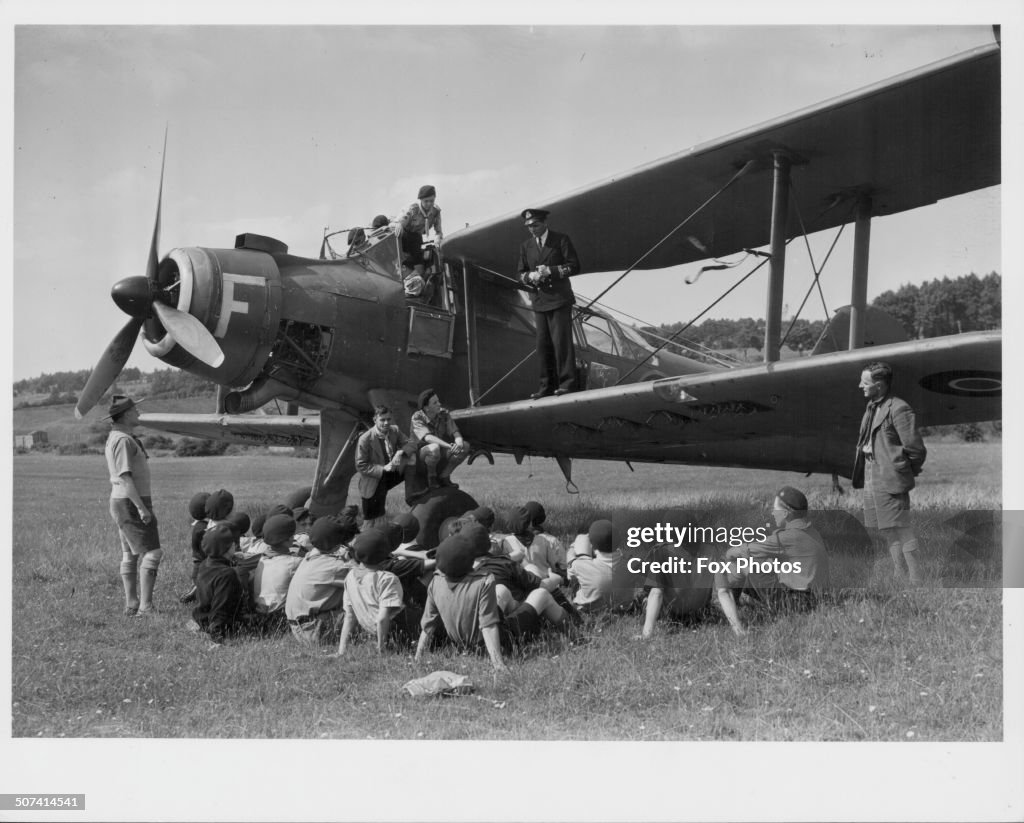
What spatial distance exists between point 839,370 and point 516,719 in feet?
9.87

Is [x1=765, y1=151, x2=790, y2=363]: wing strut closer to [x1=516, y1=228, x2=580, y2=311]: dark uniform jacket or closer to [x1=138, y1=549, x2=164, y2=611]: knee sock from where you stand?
[x1=516, y1=228, x2=580, y2=311]: dark uniform jacket

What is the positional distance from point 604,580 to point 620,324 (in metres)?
4.17

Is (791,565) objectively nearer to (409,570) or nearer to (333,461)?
(409,570)

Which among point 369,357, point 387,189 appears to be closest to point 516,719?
point 369,357

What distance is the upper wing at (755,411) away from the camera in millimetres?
5547

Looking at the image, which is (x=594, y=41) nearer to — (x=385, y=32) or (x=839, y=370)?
(x=385, y=32)

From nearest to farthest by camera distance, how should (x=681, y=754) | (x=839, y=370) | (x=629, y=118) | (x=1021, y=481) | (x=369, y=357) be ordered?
1. (x=681, y=754)
2. (x=1021, y=481)
3. (x=839, y=370)
4. (x=629, y=118)
5. (x=369, y=357)

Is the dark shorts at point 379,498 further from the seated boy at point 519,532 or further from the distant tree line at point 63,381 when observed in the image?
the distant tree line at point 63,381

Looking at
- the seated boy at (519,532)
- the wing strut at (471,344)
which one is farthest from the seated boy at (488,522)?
the wing strut at (471,344)

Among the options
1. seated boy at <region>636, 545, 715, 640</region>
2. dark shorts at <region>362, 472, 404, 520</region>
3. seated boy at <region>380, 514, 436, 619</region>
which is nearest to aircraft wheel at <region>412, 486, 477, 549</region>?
dark shorts at <region>362, 472, 404, 520</region>

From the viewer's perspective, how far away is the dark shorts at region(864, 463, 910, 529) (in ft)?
17.6

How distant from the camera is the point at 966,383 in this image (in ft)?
19.1

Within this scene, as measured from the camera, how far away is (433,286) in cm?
771

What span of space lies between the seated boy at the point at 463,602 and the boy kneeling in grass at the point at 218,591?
4.05 feet
